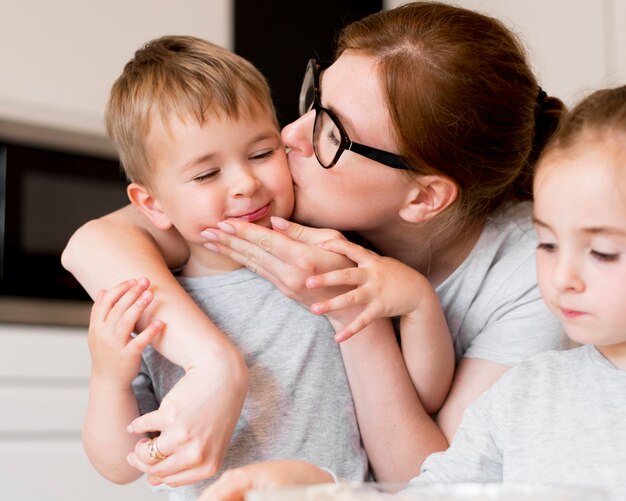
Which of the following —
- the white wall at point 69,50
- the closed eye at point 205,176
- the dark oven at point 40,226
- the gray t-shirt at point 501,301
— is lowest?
the dark oven at point 40,226

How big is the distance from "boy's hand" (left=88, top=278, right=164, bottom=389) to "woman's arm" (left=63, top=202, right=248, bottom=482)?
0.03 m

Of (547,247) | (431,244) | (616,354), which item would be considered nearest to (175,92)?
(431,244)

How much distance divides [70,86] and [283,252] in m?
1.62

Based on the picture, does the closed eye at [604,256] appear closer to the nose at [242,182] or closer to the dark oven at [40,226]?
the nose at [242,182]

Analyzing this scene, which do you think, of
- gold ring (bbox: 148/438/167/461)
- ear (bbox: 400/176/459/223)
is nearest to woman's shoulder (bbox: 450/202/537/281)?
ear (bbox: 400/176/459/223)

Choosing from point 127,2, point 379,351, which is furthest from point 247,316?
point 127,2

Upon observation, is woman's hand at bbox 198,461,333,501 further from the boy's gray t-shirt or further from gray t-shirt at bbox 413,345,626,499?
the boy's gray t-shirt

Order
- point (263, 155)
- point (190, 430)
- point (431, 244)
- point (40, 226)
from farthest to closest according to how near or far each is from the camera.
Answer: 1. point (40, 226)
2. point (431, 244)
3. point (263, 155)
4. point (190, 430)

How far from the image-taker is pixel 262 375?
121 cm

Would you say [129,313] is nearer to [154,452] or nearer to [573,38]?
[154,452]

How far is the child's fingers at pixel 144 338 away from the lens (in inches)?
42.0

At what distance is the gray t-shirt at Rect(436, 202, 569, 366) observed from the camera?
1.26 metres

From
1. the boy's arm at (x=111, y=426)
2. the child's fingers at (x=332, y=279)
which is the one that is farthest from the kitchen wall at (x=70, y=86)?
the child's fingers at (x=332, y=279)

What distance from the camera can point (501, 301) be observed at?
130cm
